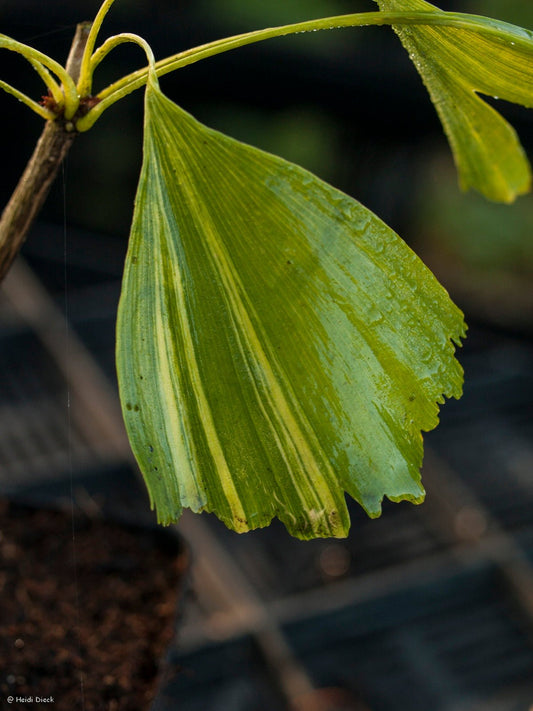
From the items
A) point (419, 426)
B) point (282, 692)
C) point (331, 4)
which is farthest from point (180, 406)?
point (331, 4)

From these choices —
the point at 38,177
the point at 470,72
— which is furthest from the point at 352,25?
the point at 38,177

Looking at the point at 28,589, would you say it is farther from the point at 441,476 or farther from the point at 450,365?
the point at 441,476

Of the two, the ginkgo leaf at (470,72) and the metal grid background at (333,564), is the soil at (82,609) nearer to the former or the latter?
the metal grid background at (333,564)

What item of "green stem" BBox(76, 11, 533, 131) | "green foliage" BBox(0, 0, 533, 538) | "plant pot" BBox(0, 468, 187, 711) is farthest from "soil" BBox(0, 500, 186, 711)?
"green stem" BBox(76, 11, 533, 131)

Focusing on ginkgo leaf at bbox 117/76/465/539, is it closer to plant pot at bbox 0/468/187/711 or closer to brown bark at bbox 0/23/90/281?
brown bark at bbox 0/23/90/281

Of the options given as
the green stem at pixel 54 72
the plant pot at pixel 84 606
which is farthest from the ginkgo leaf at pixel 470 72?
the plant pot at pixel 84 606

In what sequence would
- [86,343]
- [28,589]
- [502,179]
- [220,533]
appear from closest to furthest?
[502,179] < [28,589] < [220,533] < [86,343]

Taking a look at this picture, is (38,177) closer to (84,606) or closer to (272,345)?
(272,345)
